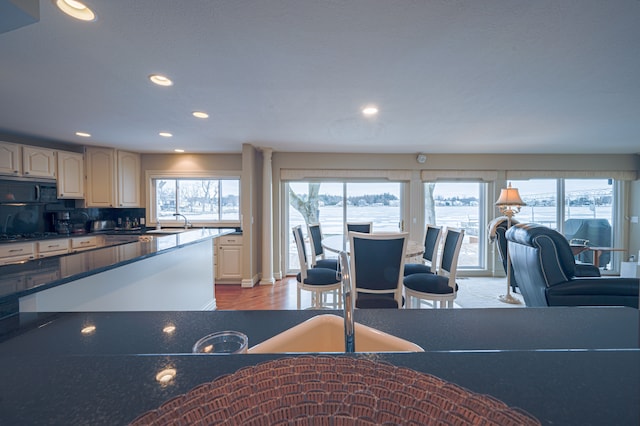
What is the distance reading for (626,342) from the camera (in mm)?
693

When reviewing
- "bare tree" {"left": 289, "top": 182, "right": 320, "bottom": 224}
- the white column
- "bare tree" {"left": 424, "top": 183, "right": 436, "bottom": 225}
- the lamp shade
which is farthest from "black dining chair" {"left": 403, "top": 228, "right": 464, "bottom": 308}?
"bare tree" {"left": 289, "top": 182, "right": 320, "bottom": 224}

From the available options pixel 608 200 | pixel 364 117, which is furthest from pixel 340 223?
pixel 608 200

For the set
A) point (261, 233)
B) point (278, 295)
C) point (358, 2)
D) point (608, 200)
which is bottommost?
point (278, 295)

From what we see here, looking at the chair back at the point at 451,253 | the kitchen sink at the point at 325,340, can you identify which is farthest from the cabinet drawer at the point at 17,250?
the chair back at the point at 451,253

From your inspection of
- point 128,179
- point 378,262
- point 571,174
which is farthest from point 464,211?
point 128,179

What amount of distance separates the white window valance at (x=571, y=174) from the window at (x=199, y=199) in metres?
4.89

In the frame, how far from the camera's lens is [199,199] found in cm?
456

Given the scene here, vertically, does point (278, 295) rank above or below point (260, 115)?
below

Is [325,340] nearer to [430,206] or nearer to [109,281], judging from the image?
[109,281]

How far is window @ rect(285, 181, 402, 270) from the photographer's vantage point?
461cm

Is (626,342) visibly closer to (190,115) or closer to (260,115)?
(260,115)

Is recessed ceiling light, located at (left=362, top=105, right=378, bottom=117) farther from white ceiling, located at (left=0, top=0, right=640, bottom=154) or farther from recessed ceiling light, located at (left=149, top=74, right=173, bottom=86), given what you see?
recessed ceiling light, located at (left=149, top=74, right=173, bottom=86)

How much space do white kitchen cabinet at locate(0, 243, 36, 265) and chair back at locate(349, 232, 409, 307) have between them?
11.9 ft

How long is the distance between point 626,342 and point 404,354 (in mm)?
732
